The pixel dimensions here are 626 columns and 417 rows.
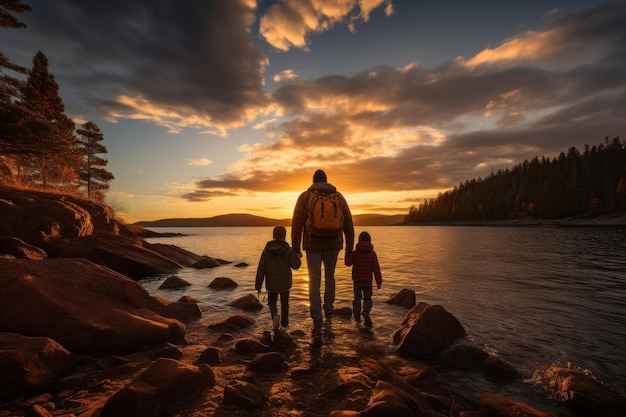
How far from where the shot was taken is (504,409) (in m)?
3.50

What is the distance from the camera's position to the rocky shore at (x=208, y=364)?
137 inches

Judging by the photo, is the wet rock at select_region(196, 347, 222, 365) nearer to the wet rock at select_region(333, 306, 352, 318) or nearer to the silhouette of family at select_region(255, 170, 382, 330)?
the silhouette of family at select_region(255, 170, 382, 330)

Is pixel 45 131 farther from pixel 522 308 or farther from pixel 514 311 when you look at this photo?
pixel 522 308

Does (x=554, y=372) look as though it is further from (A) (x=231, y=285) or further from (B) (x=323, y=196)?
(A) (x=231, y=285)

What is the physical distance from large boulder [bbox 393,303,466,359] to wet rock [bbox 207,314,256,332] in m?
3.79

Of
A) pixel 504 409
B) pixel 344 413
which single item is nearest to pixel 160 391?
pixel 344 413

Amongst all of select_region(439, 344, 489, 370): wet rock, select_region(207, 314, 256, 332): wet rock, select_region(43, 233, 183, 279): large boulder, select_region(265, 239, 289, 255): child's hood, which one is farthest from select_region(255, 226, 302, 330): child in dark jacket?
select_region(43, 233, 183, 279): large boulder

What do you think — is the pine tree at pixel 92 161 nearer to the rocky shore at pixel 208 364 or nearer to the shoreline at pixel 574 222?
the rocky shore at pixel 208 364

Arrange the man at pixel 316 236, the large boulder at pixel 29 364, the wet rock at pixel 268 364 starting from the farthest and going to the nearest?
the man at pixel 316 236, the wet rock at pixel 268 364, the large boulder at pixel 29 364

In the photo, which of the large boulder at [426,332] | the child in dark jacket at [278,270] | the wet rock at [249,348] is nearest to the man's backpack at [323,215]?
the child in dark jacket at [278,270]

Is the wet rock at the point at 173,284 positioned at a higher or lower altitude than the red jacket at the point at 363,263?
lower

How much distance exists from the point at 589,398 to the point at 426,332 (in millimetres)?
2512

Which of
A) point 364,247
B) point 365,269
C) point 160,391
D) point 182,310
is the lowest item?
point 182,310

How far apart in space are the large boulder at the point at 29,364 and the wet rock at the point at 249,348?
2600mm
